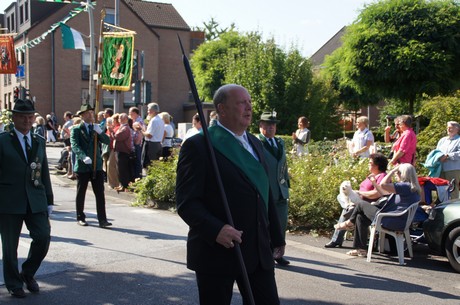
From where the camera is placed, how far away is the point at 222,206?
339 cm

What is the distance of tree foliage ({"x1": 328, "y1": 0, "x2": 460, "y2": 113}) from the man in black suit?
54.3ft

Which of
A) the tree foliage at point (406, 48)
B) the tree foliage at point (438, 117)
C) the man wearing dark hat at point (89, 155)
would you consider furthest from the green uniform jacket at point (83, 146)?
the tree foliage at point (406, 48)

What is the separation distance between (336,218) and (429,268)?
→ 2.35 m

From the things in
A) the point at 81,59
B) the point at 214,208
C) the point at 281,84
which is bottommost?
the point at 214,208

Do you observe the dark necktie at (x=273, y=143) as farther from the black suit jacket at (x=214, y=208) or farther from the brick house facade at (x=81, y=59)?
the brick house facade at (x=81, y=59)

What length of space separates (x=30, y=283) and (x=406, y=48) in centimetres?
1602

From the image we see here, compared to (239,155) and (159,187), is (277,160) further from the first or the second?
(159,187)

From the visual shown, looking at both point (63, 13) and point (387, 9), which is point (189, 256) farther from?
point (63, 13)

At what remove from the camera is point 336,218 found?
30.5ft

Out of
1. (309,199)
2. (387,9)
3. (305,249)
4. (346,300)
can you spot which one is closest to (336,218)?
(309,199)

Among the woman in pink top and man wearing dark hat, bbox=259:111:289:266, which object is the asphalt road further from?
the woman in pink top

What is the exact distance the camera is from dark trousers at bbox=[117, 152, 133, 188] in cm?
1341

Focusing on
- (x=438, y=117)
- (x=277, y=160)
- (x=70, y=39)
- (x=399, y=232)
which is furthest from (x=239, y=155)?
(x=70, y=39)

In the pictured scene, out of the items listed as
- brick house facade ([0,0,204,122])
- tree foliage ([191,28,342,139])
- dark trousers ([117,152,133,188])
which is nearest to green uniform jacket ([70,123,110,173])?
dark trousers ([117,152,133,188])
